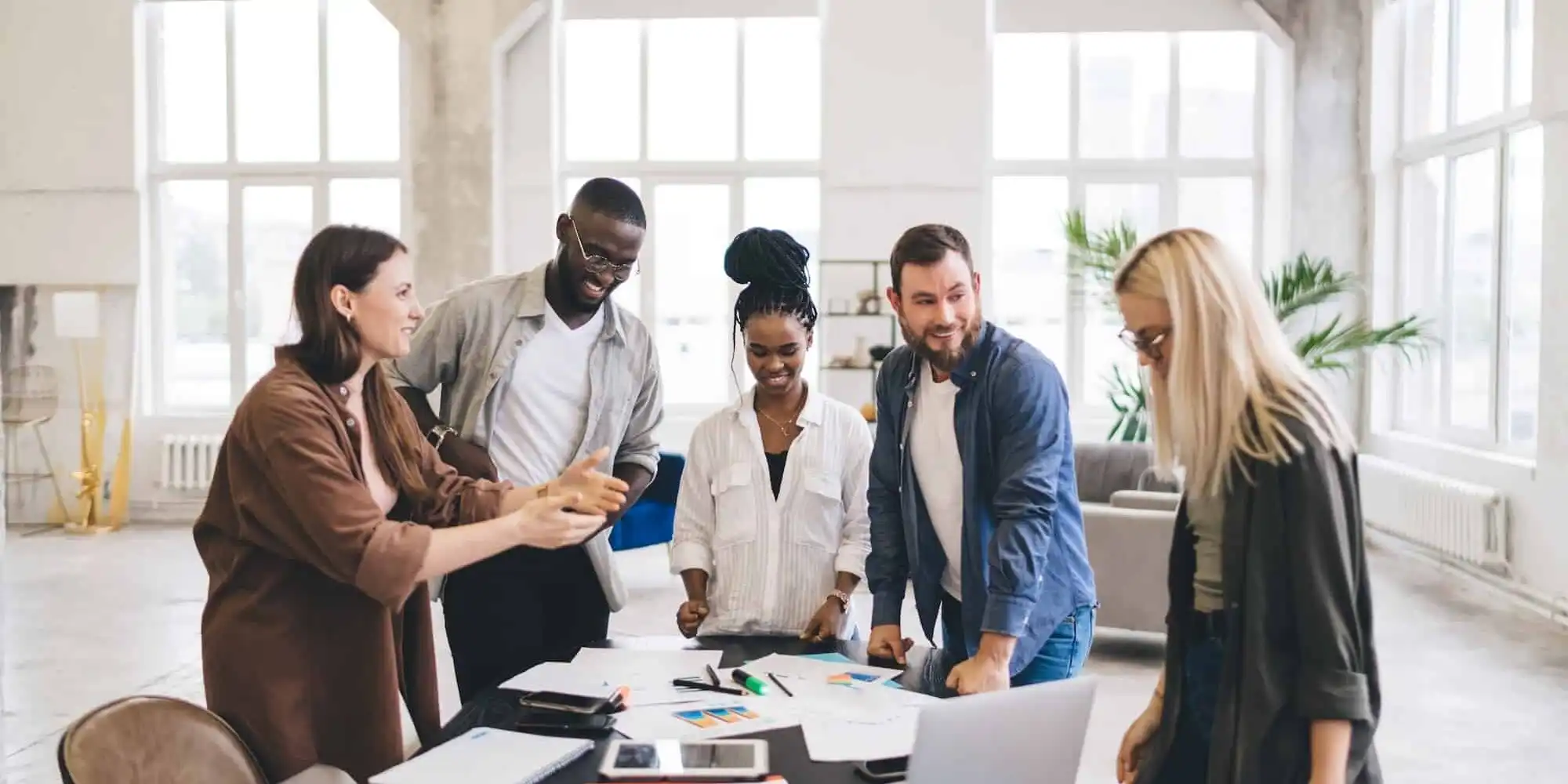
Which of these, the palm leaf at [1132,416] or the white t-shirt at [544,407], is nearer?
the white t-shirt at [544,407]

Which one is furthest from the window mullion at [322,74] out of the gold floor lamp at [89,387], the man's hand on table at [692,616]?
the man's hand on table at [692,616]

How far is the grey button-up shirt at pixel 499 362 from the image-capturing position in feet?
9.29

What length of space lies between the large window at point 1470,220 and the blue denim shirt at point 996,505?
593cm

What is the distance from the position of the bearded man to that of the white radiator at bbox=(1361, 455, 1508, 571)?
5.77 m

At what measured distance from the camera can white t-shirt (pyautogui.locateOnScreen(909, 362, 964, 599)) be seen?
98.7 inches

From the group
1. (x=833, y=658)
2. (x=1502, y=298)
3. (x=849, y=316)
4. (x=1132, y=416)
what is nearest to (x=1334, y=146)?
(x=1502, y=298)

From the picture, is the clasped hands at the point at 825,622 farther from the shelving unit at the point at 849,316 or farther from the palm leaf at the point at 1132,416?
the shelving unit at the point at 849,316

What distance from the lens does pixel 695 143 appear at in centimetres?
1071

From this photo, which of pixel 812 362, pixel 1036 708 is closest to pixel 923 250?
pixel 1036 708

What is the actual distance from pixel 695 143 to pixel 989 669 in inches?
Result: 352

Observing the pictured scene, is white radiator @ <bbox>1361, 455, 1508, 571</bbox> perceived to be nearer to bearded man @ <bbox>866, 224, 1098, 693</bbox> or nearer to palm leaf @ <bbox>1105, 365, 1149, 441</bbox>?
palm leaf @ <bbox>1105, 365, 1149, 441</bbox>

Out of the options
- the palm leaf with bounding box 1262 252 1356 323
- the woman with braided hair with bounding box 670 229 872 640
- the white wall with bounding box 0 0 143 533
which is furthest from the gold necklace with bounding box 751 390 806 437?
the white wall with bounding box 0 0 143 533

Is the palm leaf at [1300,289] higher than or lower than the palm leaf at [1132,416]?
higher

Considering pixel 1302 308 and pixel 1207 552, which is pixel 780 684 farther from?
pixel 1302 308
